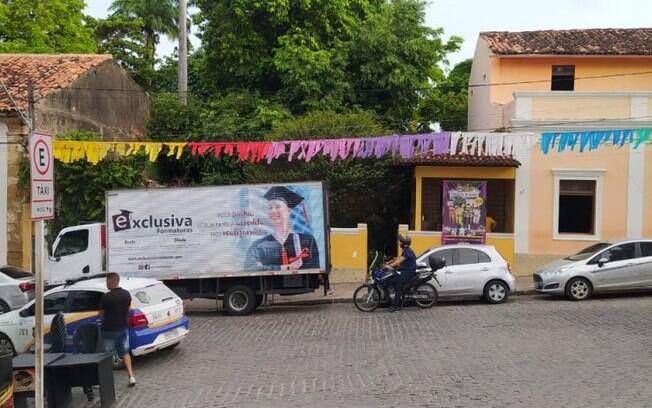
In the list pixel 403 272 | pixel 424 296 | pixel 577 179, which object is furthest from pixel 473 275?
pixel 577 179

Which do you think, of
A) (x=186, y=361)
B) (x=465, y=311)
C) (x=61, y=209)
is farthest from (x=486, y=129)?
(x=186, y=361)

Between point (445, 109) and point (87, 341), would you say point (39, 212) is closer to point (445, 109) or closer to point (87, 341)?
point (87, 341)

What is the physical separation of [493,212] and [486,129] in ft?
12.0

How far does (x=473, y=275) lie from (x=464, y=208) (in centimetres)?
499

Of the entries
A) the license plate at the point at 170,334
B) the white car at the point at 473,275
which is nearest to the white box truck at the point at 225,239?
the white car at the point at 473,275

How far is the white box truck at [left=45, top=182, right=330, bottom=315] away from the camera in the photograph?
48.4 ft

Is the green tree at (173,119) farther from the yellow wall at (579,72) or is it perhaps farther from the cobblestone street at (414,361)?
the cobblestone street at (414,361)

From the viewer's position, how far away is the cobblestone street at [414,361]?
7480 mm

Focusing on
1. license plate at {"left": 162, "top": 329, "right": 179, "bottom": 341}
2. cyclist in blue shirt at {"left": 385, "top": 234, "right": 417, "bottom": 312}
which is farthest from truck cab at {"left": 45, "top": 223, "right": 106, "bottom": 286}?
cyclist in blue shirt at {"left": 385, "top": 234, "right": 417, "bottom": 312}

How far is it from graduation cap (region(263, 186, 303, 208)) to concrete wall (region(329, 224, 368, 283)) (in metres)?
4.31

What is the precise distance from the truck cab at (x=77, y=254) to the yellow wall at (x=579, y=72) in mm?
15052

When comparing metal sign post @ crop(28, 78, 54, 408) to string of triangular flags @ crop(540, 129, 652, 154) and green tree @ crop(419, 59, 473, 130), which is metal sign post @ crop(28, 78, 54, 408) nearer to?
string of triangular flags @ crop(540, 129, 652, 154)

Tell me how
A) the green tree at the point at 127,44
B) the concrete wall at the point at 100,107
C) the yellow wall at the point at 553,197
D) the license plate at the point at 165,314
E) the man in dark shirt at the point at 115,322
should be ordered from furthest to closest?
the green tree at the point at 127,44 < the concrete wall at the point at 100,107 < the yellow wall at the point at 553,197 < the license plate at the point at 165,314 < the man in dark shirt at the point at 115,322

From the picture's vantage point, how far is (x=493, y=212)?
72.9 feet
